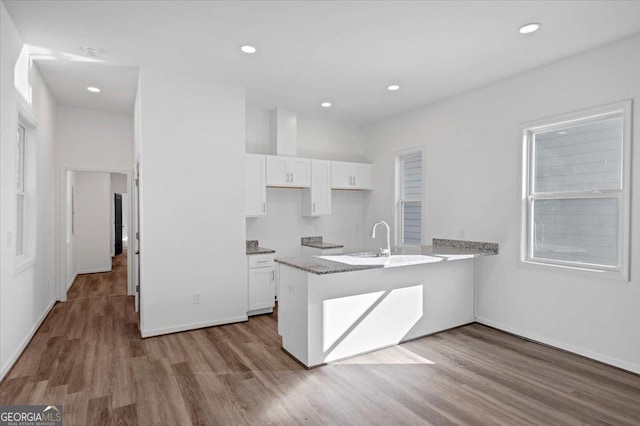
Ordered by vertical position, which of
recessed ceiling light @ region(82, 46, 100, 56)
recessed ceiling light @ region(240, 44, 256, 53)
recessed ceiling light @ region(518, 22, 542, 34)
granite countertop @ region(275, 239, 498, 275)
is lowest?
granite countertop @ region(275, 239, 498, 275)

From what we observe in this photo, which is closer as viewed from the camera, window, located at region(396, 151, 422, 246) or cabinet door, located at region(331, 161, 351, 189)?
window, located at region(396, 151, 422, 246)

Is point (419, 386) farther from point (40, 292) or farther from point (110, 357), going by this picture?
point (40, 292)

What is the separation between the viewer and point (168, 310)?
4074mm

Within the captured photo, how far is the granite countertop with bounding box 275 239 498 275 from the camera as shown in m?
3.17

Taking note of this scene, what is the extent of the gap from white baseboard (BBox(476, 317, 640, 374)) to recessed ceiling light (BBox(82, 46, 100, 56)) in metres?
5.11

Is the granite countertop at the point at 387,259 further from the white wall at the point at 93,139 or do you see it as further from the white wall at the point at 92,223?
the white wall at the point at 92,223

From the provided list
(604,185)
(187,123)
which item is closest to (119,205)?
(187,123)

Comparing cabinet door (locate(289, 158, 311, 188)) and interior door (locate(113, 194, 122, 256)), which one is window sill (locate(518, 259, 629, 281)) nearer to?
cabinet door (locate(289, 158, 311, 188))

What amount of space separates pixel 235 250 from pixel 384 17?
304 cm

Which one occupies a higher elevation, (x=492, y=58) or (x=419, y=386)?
(x=492, y=58)

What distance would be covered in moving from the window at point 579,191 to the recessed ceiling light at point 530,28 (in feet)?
3.35

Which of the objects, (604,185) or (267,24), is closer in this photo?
(267,24)

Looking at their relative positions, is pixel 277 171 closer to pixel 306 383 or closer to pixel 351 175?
pixel 351 175

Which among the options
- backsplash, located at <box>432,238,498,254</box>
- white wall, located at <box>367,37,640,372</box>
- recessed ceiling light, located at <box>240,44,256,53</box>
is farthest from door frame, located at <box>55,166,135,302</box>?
backsplash, located at <box>432,238,498,254</box>
